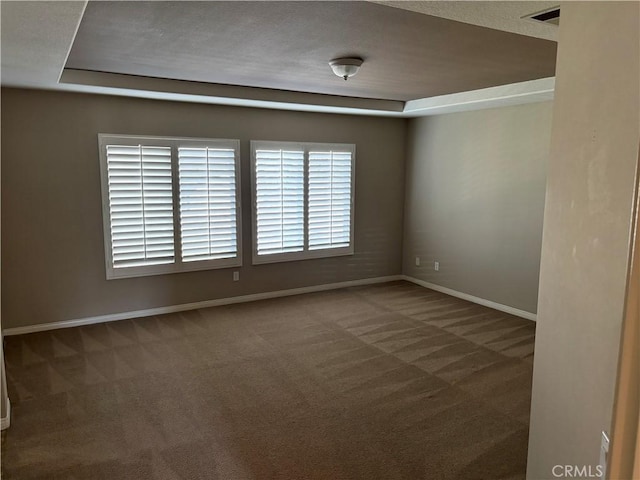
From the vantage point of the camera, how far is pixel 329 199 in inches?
248

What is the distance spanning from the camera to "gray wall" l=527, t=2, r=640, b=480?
A: 1.17 m

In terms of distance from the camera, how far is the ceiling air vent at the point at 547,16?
196 cm

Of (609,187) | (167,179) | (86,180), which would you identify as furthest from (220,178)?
(609,187)

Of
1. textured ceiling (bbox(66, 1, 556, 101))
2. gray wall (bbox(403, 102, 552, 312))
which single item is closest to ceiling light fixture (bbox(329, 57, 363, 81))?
textured ceiling (bbox(66, 1, 556, 101))

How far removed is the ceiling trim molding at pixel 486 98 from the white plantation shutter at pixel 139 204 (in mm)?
3009

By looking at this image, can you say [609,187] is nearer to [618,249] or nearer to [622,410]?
[618,249]

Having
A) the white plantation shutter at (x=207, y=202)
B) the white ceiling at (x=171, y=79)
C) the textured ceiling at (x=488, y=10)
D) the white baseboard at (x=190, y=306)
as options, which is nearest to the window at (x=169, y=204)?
the white plantation shutter at (x=207, y=202)

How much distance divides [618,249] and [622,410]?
71 cm

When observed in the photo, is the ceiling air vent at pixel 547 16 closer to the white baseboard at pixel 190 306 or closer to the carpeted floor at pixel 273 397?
the carpeted floor at pixel 273 397

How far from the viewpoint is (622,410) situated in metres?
0.61

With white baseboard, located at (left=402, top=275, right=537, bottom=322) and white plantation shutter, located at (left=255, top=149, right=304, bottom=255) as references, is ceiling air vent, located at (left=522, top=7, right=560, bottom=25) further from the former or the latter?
white plantation shutter, located at (left=255, top=149, right=304, bottom=255)

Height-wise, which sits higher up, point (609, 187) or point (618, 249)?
point (609, 187)

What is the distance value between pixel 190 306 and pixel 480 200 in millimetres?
3702

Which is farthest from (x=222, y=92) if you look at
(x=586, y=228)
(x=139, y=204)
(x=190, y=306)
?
(x=586, y=228)
